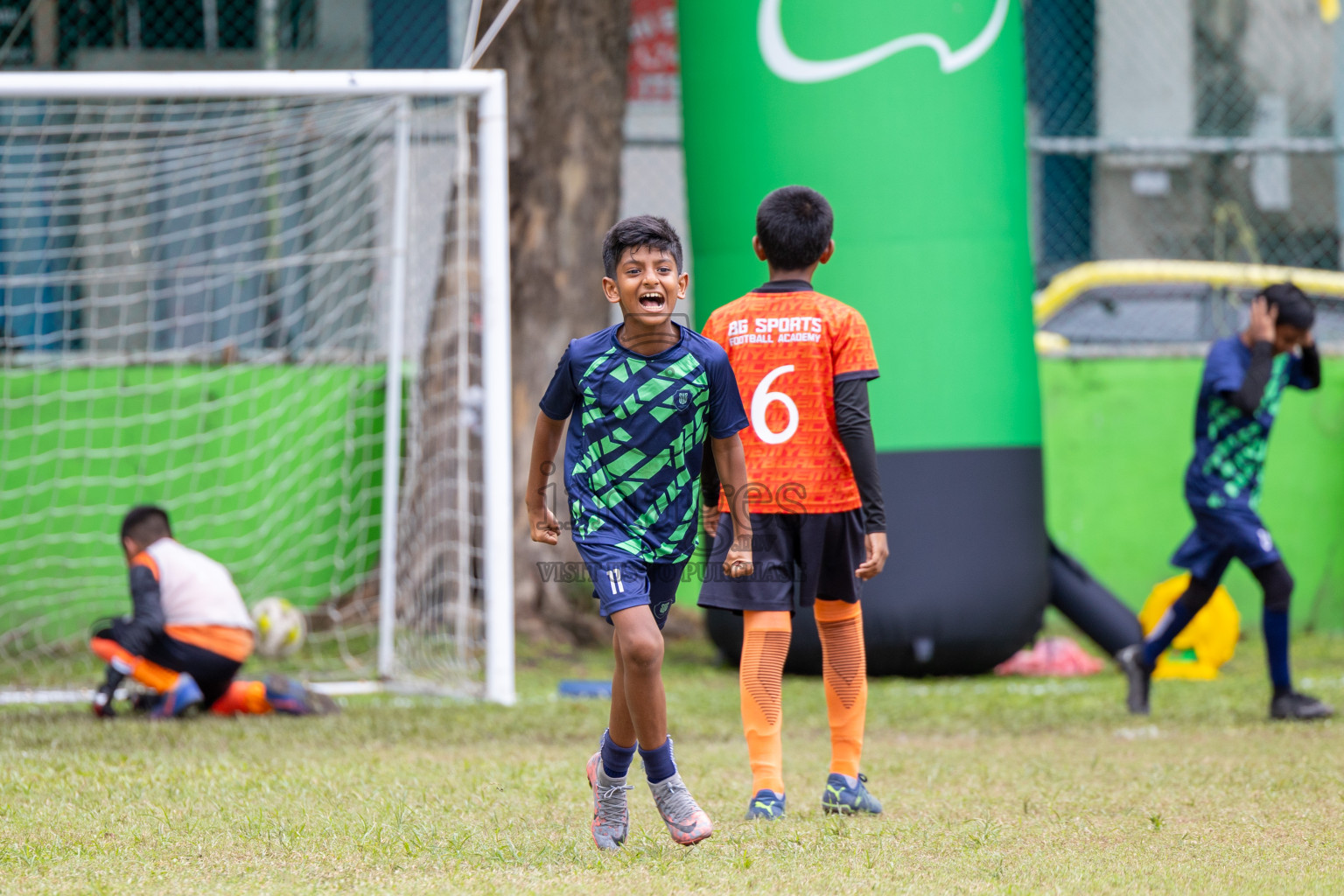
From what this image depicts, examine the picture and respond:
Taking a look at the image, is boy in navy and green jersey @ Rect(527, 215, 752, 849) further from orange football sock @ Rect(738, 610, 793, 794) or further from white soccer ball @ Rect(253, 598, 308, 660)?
white soccer ball @ Rect(253, 598, 308, 660)

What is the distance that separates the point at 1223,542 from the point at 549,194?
4.20 m

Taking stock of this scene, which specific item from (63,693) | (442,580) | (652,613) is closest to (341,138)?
(442,580)

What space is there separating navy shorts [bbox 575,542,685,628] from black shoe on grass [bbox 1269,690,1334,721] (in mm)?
3200

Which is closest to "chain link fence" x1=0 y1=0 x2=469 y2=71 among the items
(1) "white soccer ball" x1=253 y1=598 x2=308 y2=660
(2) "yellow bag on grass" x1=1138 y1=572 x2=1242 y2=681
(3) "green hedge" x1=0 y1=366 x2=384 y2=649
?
(3) "green hedge" x1=0 y1=366 x2=384 y2=649

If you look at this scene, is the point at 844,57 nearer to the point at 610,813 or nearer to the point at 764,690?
the point at 764,690

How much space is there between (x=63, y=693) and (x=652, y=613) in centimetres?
391

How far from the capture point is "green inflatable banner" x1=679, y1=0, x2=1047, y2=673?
660cm

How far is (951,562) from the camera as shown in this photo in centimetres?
658

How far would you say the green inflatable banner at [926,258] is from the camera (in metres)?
6.60

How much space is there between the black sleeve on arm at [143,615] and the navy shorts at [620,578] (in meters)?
2.99

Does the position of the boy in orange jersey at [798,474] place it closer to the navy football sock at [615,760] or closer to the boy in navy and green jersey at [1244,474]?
the navy football sock at [615,760]

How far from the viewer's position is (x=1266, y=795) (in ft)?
13.4

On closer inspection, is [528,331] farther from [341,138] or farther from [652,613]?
[652,613]

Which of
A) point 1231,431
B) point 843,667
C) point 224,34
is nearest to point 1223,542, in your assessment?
point 1231,431
